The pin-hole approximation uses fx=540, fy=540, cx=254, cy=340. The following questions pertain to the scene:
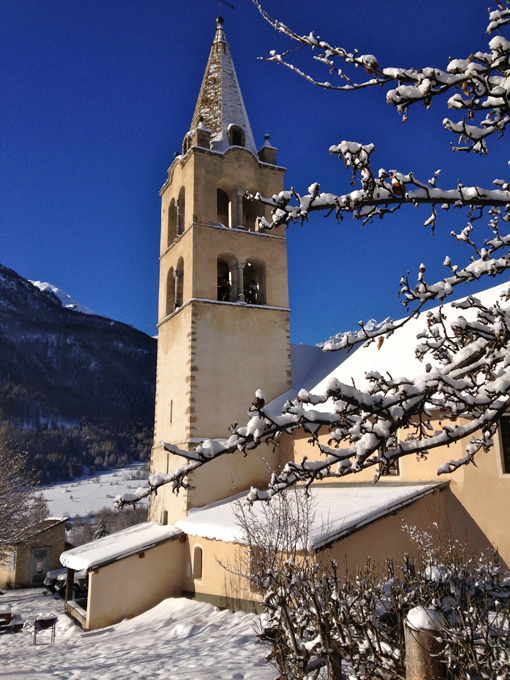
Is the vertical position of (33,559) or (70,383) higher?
(70,383)

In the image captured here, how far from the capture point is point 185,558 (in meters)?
16.9

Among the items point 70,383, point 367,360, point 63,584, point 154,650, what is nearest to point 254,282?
point 367,360

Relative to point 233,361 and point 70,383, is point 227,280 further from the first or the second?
point 70,383

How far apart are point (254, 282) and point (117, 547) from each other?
439 inches

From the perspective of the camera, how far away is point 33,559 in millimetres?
30922

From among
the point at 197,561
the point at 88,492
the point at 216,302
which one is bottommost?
the point at 197,561

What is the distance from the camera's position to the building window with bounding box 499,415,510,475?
1263 centimetres

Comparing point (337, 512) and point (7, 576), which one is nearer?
point (337, 512)

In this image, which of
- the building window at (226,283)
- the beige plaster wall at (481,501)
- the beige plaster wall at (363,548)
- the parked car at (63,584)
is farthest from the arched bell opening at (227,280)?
the parked car at (63,584)

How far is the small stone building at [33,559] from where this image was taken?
3031cm

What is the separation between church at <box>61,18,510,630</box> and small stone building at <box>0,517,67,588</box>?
42.5ft

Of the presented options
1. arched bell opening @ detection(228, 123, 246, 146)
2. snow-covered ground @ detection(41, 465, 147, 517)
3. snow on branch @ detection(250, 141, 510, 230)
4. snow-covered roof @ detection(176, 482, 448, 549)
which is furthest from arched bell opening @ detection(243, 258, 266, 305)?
snow-covered ground @ detection(41, 465, 147, 517)

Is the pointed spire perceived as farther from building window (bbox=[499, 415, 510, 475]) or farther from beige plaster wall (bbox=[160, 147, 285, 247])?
building window (bbox=[499, 415, 510, 475])

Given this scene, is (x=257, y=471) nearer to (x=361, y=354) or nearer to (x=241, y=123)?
(x=361, y=354)
